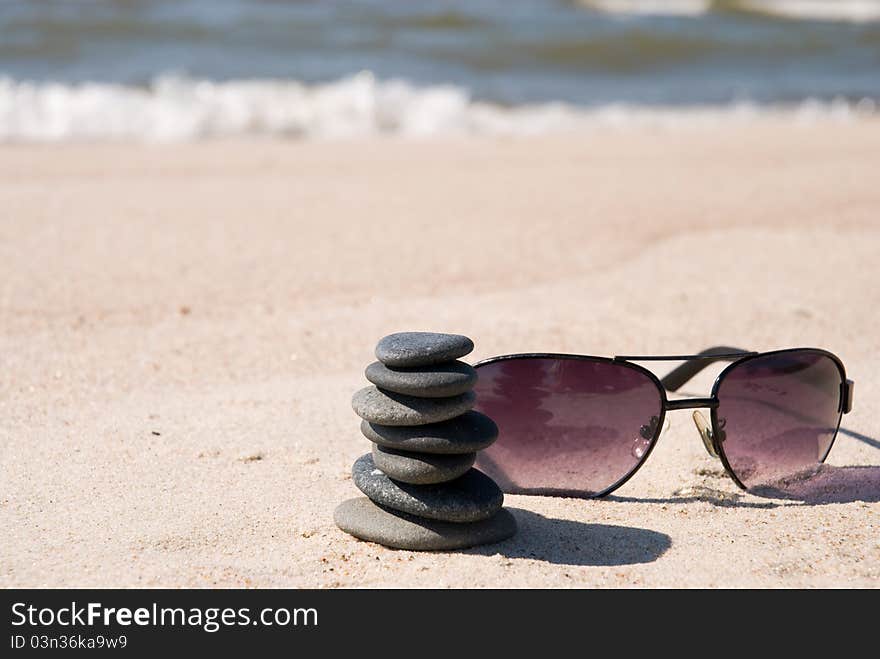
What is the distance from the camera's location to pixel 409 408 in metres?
2.17

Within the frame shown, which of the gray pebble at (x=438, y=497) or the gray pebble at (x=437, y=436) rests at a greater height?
the gray pebble at (x=437, y=436)

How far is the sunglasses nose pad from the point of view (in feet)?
8.89

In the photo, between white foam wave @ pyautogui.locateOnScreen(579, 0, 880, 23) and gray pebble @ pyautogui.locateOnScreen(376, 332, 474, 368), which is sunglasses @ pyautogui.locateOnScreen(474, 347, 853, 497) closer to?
gray pebble @ pyautogui.locateOnScreen(376, 332, 474, 368)

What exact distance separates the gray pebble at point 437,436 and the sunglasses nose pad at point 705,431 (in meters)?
0.70

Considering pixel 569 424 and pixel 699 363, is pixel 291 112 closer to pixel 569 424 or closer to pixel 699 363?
pixel 699 363

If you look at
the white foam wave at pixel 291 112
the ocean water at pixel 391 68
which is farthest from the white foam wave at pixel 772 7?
the white foam wave at pixel 291 112

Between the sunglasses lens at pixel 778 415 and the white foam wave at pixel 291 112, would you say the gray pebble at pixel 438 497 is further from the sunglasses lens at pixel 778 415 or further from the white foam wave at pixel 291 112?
the white foam wave at pixel 291 112

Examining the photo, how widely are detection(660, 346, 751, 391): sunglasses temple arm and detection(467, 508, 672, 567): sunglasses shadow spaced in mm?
569

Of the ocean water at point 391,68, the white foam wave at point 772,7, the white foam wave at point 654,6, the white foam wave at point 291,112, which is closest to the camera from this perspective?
the white foam wave at point 291,112

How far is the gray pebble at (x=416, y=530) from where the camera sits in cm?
222

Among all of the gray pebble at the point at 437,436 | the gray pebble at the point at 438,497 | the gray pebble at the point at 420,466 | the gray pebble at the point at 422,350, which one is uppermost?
the gray pebble at the point at 422,350

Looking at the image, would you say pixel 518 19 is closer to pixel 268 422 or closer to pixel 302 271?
pixel 302 271

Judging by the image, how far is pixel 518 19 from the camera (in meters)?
17.4

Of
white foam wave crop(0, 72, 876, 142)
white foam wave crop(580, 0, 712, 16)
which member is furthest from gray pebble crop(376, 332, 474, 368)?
white foam wave crop(580, 0, 712, 16)
